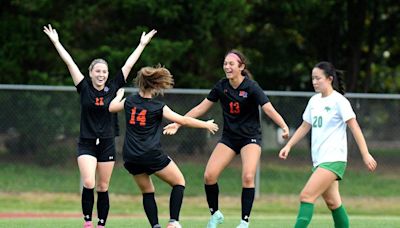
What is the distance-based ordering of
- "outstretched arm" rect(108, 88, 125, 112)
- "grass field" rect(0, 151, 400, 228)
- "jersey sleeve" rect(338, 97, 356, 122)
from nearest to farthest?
"jersey sleeve" rect(338, 97, 356, 122), "outstretched arm" rect(108, 88, 125, 112), "grass field" rect(0, 151, 400, 228)

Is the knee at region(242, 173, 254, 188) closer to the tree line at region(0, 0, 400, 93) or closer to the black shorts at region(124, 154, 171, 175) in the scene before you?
the black shorts at region(124, 154, 171, 175)

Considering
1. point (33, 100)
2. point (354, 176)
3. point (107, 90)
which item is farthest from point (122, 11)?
point (107, 90)

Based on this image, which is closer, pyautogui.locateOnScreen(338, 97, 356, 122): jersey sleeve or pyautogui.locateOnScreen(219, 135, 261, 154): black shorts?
pyautogui.locateOnScreen(338, 97, 356, 122): jersey sleeve

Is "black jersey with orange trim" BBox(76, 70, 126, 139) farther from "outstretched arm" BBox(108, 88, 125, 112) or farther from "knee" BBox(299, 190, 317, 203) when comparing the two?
"knee" BBox(299, 190, 317, 203)

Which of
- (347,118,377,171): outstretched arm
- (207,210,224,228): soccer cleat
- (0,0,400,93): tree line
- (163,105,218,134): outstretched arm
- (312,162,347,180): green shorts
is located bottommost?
(207,210,224,228): soccer cleat

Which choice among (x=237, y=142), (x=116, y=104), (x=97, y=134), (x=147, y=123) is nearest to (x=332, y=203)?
(x=237, y=142)

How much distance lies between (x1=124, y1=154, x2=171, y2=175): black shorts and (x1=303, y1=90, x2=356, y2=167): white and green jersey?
5.47ft

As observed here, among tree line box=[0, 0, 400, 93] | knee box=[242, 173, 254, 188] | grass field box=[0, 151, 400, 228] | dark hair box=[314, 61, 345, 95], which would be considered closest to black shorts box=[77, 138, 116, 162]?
knee box=[242, 173, 254, 188]

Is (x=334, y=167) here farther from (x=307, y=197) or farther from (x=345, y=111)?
(x=345, y=111)

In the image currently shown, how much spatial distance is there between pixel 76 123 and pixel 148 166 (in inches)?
342

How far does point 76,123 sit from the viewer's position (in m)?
18.1

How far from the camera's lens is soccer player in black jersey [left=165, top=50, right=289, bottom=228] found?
10.9 metres

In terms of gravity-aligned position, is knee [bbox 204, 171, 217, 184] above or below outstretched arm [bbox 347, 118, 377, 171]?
below

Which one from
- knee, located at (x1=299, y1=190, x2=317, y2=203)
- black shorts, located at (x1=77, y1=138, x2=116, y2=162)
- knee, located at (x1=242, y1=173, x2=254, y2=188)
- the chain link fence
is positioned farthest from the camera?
the chain link fence
